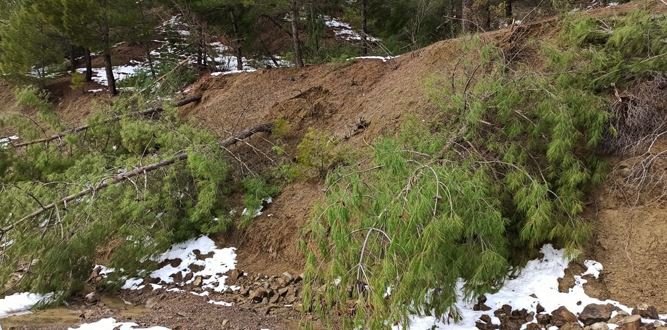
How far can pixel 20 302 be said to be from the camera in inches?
268

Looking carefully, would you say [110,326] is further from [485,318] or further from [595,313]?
[595,313]

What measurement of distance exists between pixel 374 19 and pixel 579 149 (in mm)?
15918

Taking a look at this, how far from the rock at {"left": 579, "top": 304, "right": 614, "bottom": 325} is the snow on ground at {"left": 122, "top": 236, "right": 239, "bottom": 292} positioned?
4654mm

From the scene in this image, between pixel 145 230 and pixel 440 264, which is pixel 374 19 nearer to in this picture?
pixel 145 230

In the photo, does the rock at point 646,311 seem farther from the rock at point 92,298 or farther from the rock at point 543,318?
the rock at point 92,298

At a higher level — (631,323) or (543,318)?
(631,323)

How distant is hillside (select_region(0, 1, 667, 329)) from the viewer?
5.55 meters

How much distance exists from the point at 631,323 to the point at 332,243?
3.04 meters

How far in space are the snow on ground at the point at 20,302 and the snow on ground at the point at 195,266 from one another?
1213 millimetres

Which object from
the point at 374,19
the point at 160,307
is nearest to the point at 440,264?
the point at 160,307

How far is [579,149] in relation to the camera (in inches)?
251

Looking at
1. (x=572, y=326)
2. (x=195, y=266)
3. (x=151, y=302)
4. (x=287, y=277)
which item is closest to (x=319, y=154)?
(x=287, y=277)

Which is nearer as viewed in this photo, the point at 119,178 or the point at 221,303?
the point at 221,303

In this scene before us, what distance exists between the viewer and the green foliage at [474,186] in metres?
4.41
